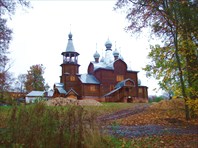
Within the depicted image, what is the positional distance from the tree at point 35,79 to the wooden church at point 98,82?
49.6 ft

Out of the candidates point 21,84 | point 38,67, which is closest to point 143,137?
point 38,67

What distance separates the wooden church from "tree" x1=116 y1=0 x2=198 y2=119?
80.1ft

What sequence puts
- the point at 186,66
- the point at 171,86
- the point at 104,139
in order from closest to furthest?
the point at 104,139
the point at 186,66
the point at 171,86

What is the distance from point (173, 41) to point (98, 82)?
1066 inches

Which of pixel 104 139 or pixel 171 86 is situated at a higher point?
pixel 171 86

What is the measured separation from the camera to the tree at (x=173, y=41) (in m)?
10.5

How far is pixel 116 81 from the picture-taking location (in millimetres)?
40406

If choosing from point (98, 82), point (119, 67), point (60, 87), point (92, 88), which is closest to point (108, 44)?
point (119, 67)

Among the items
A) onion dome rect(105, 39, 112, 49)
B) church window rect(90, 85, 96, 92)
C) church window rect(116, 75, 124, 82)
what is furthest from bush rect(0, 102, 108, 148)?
onion dome rect(105, 39, 112, 49)

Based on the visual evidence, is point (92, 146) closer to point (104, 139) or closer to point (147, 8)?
point (104, 139)

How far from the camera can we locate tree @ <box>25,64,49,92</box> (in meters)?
52.5

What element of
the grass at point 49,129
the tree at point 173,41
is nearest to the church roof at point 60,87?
the tree at point 173,41

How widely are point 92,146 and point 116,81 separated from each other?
35.8 meters

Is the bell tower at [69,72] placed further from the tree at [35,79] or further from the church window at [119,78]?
the tree at [35,79]
